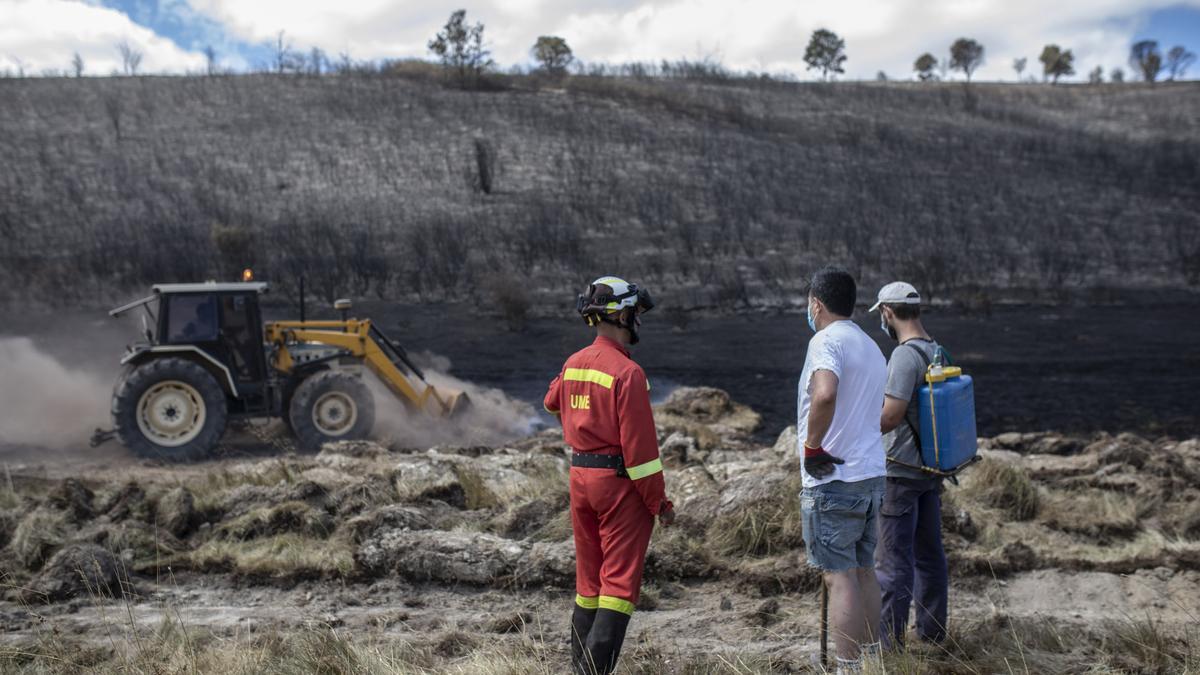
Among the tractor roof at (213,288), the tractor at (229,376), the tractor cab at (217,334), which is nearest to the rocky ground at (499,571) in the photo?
the tractor at (229,376)

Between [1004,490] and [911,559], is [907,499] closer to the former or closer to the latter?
[911,559]

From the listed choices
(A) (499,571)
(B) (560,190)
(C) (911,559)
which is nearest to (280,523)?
(A) (499,571)

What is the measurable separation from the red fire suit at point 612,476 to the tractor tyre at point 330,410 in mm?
7779

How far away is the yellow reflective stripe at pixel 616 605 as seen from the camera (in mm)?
4129

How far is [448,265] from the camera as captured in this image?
75.4ft

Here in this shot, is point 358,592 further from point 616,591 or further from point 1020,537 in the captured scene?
point 1020,537

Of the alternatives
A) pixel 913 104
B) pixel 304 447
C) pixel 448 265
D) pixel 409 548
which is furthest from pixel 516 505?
pixel 913 104

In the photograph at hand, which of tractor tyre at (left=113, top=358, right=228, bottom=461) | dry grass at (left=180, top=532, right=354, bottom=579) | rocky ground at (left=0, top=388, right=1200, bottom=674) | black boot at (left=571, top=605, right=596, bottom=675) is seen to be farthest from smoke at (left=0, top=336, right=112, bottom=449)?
black boot at (left=571, top=605, right=596, bottom=675)

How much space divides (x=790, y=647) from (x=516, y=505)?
283cm

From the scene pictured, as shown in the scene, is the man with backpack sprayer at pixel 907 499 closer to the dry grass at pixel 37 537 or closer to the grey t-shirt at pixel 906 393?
the grey t-shirt at pixel 906 393

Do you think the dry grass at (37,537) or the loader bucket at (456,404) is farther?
the loader bucket at (456,404)

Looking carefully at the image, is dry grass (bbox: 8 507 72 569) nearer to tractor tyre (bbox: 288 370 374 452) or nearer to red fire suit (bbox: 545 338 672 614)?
tractor tyre (bbox: 288 370 374 452)

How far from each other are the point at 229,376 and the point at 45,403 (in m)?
3.21

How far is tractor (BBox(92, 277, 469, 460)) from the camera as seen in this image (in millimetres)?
11102
